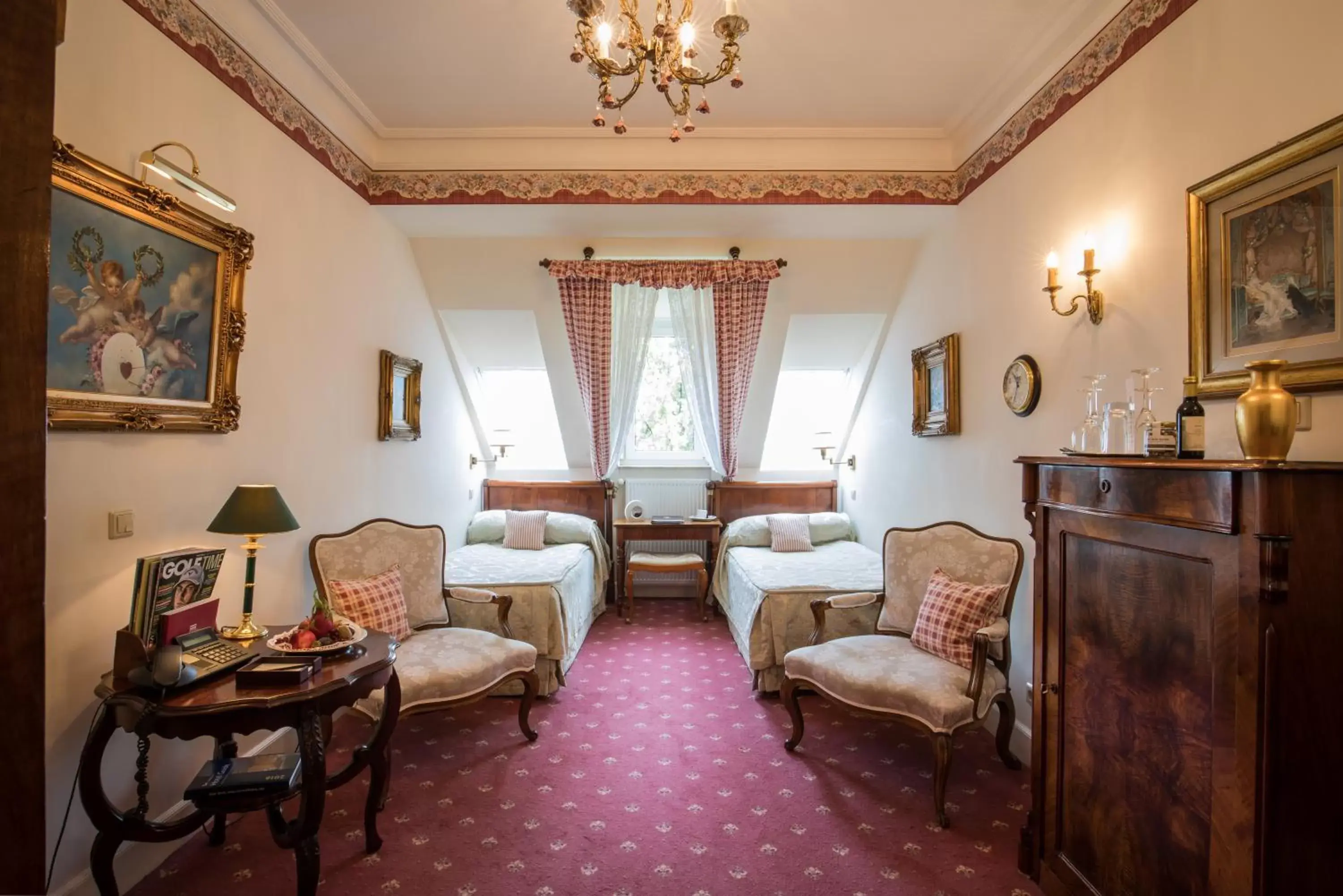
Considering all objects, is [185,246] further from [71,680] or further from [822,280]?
[822,280]

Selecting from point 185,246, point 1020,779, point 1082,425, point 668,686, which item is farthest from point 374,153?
point 1020,779

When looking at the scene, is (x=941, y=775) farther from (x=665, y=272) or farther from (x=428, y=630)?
(x=665, y=272)

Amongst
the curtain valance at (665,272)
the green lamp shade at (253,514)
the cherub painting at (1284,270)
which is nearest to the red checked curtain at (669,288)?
the curtain valance at (665,272)

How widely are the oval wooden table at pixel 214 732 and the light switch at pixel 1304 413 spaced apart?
2.86 metres

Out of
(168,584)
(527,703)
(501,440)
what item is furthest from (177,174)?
(501,440)

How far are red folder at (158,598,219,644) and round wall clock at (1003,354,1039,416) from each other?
3405 mm

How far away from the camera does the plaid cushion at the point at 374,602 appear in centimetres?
290

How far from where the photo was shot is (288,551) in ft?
9.29

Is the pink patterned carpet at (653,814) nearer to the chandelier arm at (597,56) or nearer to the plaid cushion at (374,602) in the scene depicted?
the plaid cushion at (374,602)

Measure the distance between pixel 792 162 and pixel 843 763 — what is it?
331 cm

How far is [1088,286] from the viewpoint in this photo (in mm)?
2393

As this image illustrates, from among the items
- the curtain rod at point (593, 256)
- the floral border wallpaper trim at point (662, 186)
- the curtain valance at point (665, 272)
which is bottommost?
the curtain valance at point (665, 272)

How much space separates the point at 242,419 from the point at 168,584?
0.79m

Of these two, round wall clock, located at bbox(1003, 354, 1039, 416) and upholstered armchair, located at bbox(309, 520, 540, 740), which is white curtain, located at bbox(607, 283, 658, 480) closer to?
upholstered armchair, located at bbox(309, 520, 540, 740)
